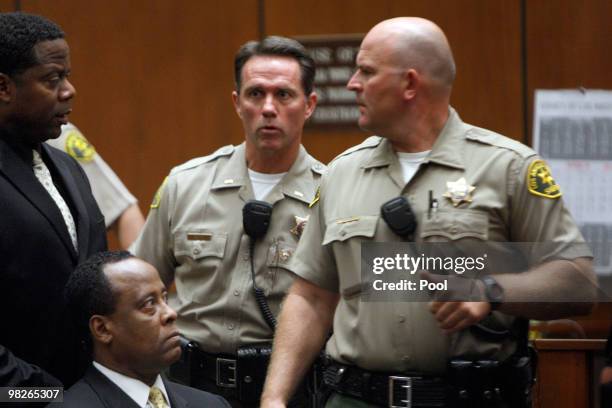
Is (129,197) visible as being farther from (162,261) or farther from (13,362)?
(13,362)

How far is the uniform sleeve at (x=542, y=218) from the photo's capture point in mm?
3184

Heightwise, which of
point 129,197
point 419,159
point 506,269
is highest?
point 419,159

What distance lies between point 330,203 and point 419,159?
0.32 meters

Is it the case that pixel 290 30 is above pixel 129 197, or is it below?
above

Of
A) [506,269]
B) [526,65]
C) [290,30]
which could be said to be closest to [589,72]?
[526,65]

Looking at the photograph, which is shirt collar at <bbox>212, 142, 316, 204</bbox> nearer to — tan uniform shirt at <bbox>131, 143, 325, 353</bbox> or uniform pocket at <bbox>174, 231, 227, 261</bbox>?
tan uniform shirt at <bbox>131, 143, 325, 353</bbox>

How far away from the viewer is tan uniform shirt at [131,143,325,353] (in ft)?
13.7

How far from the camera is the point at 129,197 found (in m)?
5.26

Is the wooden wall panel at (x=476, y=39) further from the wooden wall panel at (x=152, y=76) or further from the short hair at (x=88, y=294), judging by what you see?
the short hair at (x=88, y=294)

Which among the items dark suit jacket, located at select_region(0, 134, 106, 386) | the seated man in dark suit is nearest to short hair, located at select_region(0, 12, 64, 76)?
dark suit jacket, located at select_region(0, 134, 106, 386)

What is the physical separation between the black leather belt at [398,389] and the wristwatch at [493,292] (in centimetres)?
30

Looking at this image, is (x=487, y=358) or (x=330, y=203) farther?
(x=330, y=203)

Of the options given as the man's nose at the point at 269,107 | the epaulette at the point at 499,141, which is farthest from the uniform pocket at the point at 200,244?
the epaulette at the point at 499,141

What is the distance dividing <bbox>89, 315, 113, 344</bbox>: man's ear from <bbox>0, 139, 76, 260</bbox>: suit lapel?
0.23 metres
